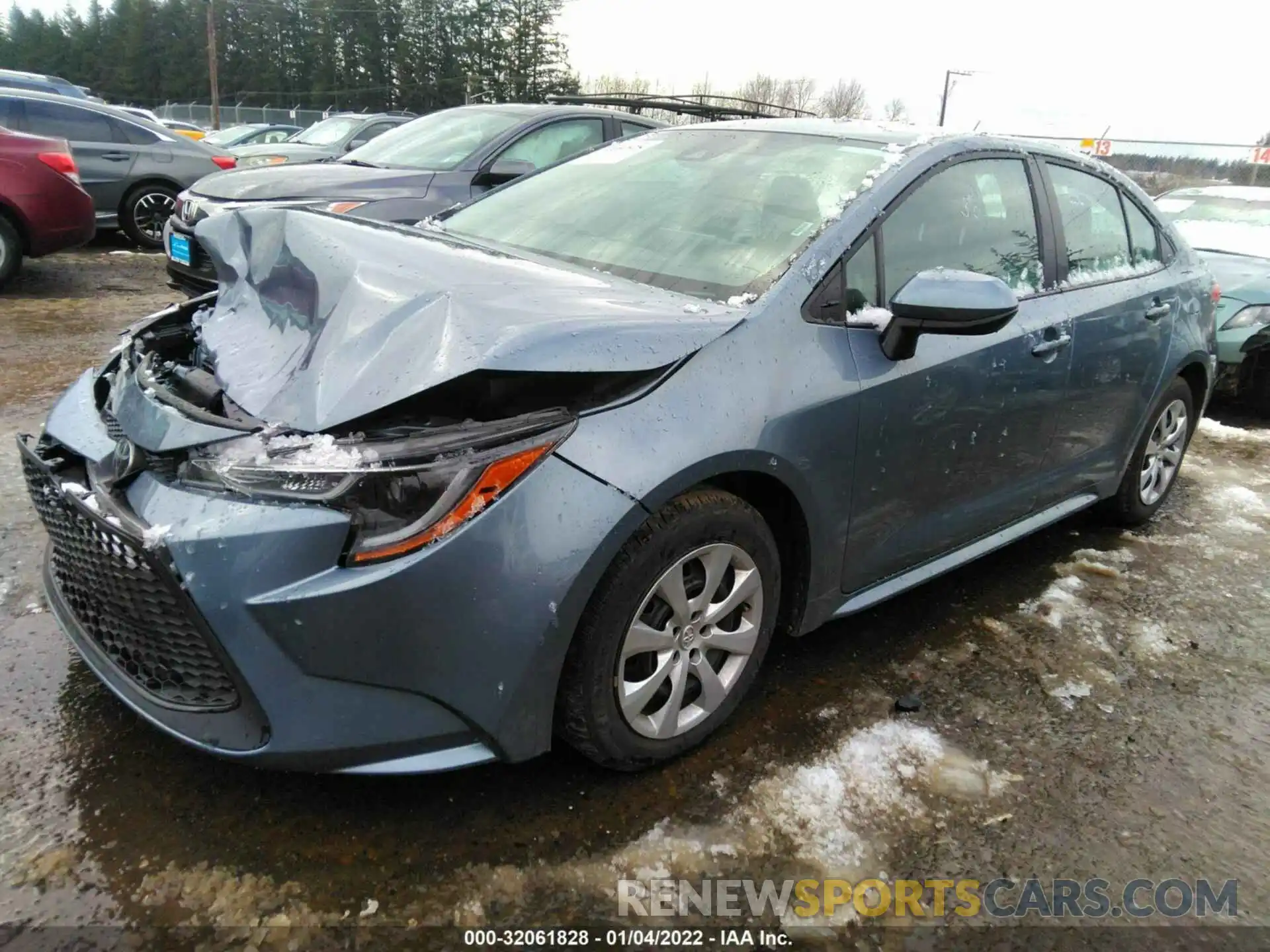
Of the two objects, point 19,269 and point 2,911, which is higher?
point 19,269

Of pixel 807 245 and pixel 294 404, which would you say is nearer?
pixel 294 404

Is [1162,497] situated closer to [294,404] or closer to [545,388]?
[545,388]

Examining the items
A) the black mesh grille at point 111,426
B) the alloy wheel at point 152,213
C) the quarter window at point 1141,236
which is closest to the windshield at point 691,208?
the black mesh grille at point 111,426

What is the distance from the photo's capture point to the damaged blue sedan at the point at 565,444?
171 cm

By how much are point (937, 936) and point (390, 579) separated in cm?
133

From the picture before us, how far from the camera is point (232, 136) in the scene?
20656 millimetres

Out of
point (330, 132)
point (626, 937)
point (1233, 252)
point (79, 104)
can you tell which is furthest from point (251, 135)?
point (626, 937)

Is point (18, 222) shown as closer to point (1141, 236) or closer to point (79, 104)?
point (79, 104)

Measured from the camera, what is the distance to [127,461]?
1.92 m

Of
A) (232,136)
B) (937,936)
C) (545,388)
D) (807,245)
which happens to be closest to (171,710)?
(545,388)

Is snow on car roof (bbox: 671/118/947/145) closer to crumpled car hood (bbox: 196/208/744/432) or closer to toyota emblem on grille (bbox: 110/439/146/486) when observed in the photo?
crumpled car hood (bbox: 196/208/744/432)

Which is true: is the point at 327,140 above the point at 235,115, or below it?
below

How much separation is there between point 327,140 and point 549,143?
6.52 metres

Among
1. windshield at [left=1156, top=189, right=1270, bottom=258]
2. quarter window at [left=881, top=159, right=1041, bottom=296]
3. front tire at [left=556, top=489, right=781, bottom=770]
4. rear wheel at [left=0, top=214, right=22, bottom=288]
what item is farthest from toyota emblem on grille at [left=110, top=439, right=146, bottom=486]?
windshield at [left=1156, top=189, right=1270, bottom=258]
